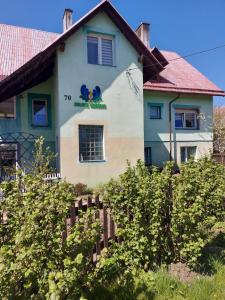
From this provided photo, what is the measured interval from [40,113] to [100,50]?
4.39 m

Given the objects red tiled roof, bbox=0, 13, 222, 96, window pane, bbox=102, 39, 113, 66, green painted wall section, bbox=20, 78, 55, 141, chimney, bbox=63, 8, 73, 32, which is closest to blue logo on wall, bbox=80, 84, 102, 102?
window pane, bbox=102, 39, 113, 66

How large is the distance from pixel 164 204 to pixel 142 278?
116 cm

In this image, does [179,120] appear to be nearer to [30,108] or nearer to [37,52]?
[37,52]

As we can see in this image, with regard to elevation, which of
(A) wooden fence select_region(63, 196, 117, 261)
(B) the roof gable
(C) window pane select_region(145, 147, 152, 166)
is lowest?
(A) wooden fence select_region(63, 196, 117, 261)

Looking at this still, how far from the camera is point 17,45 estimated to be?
17.8 m

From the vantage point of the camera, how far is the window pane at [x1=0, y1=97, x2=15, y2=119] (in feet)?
48.5

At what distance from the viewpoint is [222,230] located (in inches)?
265

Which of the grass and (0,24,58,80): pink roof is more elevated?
(0,24,58,80): pink roof

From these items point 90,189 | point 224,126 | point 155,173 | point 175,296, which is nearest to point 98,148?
point 90,189

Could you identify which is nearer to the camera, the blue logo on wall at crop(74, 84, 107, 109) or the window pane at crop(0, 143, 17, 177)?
the window pane at crop(0, 143, 17, 177)

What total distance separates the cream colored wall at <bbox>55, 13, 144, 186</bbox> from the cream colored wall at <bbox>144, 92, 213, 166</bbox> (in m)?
3.51

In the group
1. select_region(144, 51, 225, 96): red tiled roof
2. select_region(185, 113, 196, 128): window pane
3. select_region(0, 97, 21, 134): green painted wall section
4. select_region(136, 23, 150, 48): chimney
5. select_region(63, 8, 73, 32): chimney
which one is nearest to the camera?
select_region(0, 97, 21, 134): green painted wall section

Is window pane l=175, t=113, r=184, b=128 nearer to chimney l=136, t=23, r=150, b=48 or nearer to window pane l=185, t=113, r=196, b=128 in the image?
window pane l=185, t=113, r=196, b=128

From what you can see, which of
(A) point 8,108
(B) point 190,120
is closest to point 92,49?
(A) point 8,108
